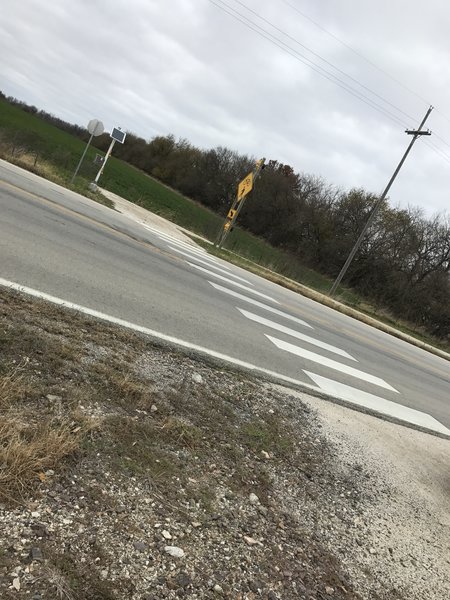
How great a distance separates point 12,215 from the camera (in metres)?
9.00

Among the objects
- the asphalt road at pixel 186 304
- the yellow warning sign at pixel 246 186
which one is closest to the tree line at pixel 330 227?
the yellow warning sign at pixel 246 186

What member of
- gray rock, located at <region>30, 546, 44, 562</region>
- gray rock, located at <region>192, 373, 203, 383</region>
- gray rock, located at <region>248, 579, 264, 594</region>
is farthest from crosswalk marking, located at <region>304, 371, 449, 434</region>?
gray rock, located at <region>30, 546, 44, 562</region>

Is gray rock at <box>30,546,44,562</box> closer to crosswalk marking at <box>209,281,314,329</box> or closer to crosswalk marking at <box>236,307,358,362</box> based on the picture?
crosswalk marking at <box>236,307,358,362</box>

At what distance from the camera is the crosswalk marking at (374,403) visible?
22.4 feet

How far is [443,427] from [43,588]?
24.0 feet

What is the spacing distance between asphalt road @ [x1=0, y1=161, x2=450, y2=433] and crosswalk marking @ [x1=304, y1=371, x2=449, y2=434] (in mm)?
32

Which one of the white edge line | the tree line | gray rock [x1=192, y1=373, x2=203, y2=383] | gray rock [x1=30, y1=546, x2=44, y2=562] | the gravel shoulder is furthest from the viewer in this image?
the tree line

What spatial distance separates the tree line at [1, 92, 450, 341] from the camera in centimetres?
4006

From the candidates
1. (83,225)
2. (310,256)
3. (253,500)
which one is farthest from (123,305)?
(310,256)

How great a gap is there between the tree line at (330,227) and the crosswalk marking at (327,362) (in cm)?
3084

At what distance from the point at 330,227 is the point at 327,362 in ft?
167

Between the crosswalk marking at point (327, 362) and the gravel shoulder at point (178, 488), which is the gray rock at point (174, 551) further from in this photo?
the crosswalk marking at point (327, 362)

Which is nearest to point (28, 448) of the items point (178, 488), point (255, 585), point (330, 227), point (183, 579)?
point (178, 488)

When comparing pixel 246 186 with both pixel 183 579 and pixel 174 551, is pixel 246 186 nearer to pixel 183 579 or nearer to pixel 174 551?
pixel 174 551
